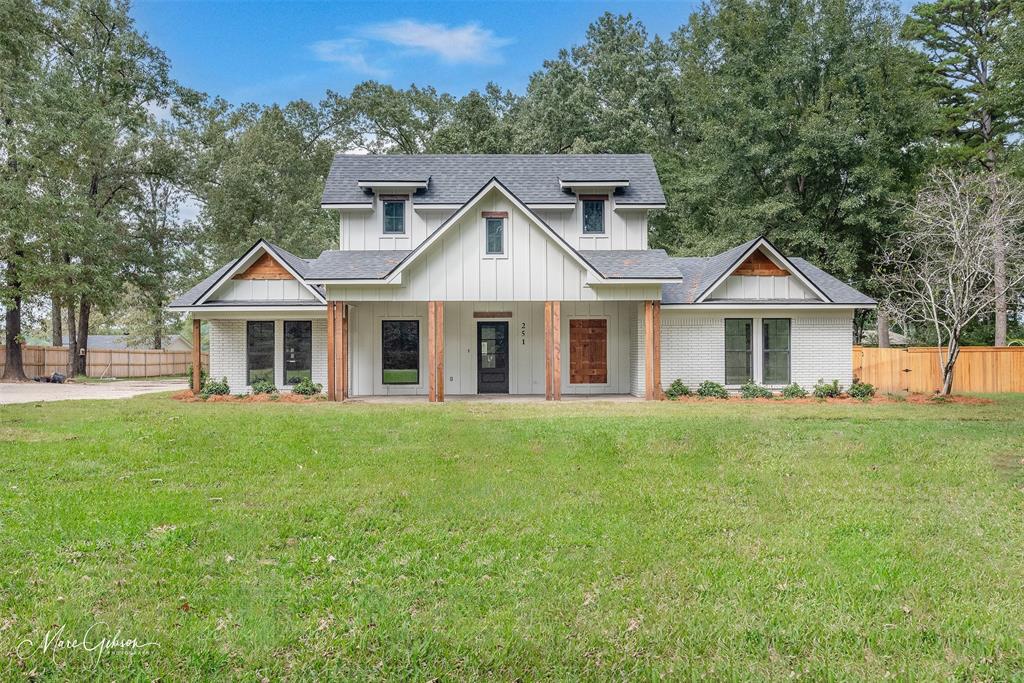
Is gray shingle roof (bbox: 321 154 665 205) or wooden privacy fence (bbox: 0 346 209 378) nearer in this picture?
gray shingle roof (bbox: 321 154 665 205)

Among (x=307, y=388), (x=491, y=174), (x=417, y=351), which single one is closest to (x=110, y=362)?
(x=307, y=388)

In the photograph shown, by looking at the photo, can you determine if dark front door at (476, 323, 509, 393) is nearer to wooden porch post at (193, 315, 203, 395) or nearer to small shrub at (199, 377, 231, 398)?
small shrub at (199, 377, 231, 398)

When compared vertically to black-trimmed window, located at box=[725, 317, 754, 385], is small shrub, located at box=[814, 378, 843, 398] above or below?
below

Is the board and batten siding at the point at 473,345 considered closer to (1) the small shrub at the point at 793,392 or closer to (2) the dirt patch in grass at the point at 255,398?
(2) the dirt patch in grass at the point at 255,398

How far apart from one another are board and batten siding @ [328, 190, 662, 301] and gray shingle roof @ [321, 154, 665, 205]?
2462 mm

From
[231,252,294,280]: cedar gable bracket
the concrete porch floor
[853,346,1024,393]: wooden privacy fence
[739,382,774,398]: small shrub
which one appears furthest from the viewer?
[853,346,1024,393]: wooden privacy fence

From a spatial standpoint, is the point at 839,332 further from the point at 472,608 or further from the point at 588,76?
the point at 588,76

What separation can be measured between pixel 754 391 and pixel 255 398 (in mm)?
13211

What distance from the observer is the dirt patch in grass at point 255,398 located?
16.5 metres

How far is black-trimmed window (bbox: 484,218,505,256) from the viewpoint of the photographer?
16.7 meters

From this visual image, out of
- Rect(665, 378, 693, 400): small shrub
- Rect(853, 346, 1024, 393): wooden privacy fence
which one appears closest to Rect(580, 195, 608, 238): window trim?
Rect(665, 378, 693, 400): small shrub

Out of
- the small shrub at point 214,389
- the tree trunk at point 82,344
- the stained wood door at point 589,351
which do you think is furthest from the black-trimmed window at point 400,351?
the tree trunk at point 82,344

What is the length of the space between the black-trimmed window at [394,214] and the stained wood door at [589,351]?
5.86 meters

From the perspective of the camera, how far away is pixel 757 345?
1822 centimetres
